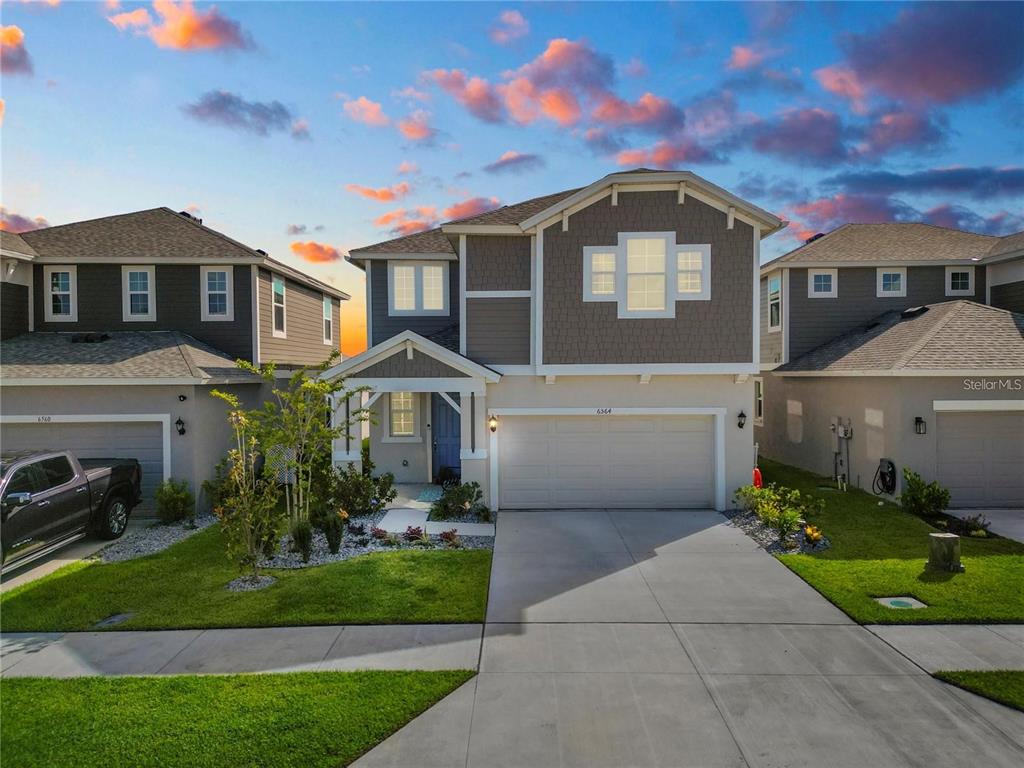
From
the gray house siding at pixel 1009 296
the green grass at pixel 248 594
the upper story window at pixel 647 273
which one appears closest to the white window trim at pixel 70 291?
the green grass at pixel 248 594

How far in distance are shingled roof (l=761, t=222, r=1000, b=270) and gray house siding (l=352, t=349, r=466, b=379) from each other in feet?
38.0

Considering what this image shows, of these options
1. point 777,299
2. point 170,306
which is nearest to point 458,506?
point 170,306

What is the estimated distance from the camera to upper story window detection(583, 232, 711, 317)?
11922 millimetres

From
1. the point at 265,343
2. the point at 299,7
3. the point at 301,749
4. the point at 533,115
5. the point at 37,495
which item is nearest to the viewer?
the point at 301,749

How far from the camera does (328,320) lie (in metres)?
20.4

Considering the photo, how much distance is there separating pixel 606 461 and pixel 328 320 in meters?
12.5

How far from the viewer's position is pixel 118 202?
16.0 m

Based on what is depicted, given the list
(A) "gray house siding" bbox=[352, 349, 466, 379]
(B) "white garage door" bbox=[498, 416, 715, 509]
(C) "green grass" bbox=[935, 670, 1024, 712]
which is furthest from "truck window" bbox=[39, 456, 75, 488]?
(C) "green grass" bbox=[935, 670, 1024, 712]

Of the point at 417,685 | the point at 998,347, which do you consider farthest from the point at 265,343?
the point at 998,347

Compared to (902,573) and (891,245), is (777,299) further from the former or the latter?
(902,573)

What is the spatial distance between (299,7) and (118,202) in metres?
9.48

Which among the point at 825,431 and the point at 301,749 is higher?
the point at 825,431

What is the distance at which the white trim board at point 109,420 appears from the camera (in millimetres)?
11906

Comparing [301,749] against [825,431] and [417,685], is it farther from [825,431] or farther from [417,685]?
[825,431]
